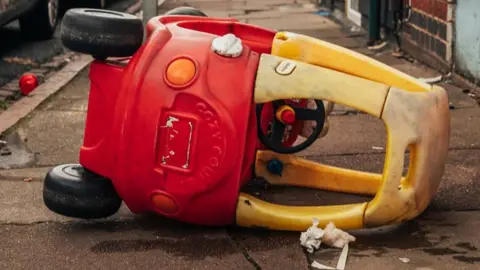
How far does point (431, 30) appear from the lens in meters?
8.37

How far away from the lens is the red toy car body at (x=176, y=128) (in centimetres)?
392

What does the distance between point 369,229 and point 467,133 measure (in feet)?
6.61

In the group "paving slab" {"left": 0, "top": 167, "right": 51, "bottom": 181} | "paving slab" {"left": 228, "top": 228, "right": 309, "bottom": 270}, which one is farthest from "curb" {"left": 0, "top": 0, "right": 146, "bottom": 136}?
"paving slab" {"left": 228, "top": 228, "right": 309, "bottom": 270}

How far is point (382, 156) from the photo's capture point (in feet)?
18.0

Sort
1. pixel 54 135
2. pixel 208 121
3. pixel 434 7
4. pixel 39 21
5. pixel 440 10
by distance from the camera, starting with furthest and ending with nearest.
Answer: pixel 39 21, pixel 434 7, pixel 440 10, pixel 54 135, pixel 208 121

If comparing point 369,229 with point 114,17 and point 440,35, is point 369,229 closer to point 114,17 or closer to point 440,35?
point 114,17

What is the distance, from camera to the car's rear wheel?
10680 mm

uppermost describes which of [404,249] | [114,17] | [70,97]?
[114,17]

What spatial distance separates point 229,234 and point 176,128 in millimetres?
590

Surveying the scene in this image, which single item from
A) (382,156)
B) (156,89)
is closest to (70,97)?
(382,156)

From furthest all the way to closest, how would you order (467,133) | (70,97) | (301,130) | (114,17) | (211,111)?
(70,97) → (467,133) → (301,130) → (114,17) → (211,111)

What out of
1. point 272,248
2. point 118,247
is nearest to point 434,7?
point 272,248

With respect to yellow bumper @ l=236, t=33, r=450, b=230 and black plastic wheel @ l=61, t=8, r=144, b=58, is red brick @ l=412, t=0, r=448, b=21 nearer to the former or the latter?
yellow bumper @ l=236, t=33, r=450, b=230

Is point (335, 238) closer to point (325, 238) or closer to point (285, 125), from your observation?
point (325, 238)
